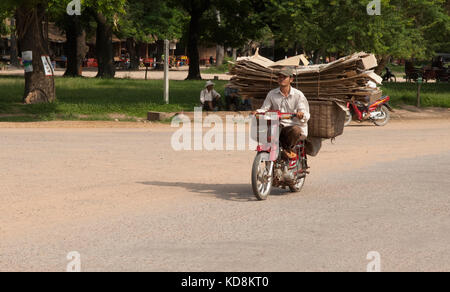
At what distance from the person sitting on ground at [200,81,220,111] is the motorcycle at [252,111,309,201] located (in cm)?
1357

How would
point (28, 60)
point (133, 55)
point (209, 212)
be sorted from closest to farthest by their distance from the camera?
point (209, 212) → point (28, 60) → point (133, 55)

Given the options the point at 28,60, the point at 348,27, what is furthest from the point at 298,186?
the point at 348,27

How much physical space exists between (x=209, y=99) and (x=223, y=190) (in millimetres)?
13268

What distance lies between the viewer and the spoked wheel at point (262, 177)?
32.4 feet

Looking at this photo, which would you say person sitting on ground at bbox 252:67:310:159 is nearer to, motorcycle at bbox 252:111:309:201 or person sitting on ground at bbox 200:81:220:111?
motorcycle at bbox 252:111:309:201

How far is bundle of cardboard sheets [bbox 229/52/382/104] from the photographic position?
11047 mm

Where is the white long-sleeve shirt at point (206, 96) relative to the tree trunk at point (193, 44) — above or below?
below

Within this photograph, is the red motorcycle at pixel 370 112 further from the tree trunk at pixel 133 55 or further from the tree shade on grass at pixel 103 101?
the tree trunk at pixel 133 55

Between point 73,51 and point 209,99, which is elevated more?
point 73,51

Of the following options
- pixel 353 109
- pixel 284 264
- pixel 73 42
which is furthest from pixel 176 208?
pixel 73 42

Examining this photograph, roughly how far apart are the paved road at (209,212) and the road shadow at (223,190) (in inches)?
1.0

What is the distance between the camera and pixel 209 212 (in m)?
9.31

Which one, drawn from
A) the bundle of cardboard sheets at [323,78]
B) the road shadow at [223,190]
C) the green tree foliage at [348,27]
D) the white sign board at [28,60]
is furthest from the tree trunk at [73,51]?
the bundle of cardboard sheets at [323,78]

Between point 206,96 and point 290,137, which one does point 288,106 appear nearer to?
point 290,137
